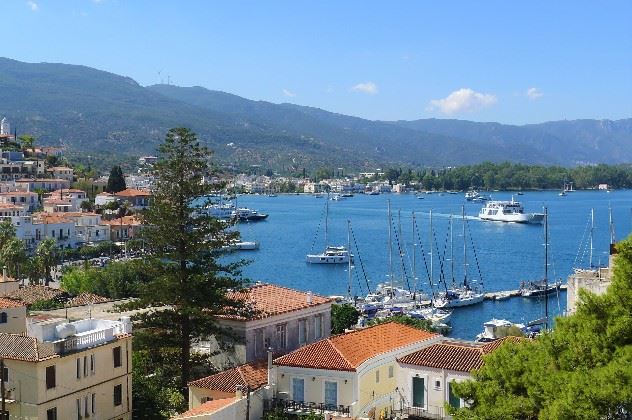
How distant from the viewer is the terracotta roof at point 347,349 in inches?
837

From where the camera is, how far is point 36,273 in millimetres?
58500

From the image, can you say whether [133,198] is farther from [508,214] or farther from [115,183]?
[508,214]

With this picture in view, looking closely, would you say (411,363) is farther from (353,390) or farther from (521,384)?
(521,384)

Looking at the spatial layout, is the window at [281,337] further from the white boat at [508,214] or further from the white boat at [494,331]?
the white boat at [508,214]

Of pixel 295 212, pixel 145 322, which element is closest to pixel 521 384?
pixel 145 322

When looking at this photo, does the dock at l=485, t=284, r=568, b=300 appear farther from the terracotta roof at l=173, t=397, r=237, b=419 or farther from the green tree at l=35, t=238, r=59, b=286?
the terracotta roof at l=173, t=397, r=237, b=419

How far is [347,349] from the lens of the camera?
2203 cm

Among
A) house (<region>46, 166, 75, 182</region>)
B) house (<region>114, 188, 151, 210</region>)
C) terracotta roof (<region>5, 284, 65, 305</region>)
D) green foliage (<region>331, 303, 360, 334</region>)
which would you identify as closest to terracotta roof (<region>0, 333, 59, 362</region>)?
green foliage (<region>331, 303, 360, 334</region>)

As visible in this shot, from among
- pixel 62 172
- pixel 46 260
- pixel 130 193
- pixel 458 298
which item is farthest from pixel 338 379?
pixel 62 172

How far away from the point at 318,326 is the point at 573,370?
1410cm

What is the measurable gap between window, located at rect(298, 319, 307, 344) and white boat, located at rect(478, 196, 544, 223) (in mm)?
121271

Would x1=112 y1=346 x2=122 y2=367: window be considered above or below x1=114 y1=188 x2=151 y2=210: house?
below

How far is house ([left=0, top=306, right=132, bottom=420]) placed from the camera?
19781 mm

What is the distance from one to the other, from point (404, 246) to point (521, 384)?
8776 centimetres
